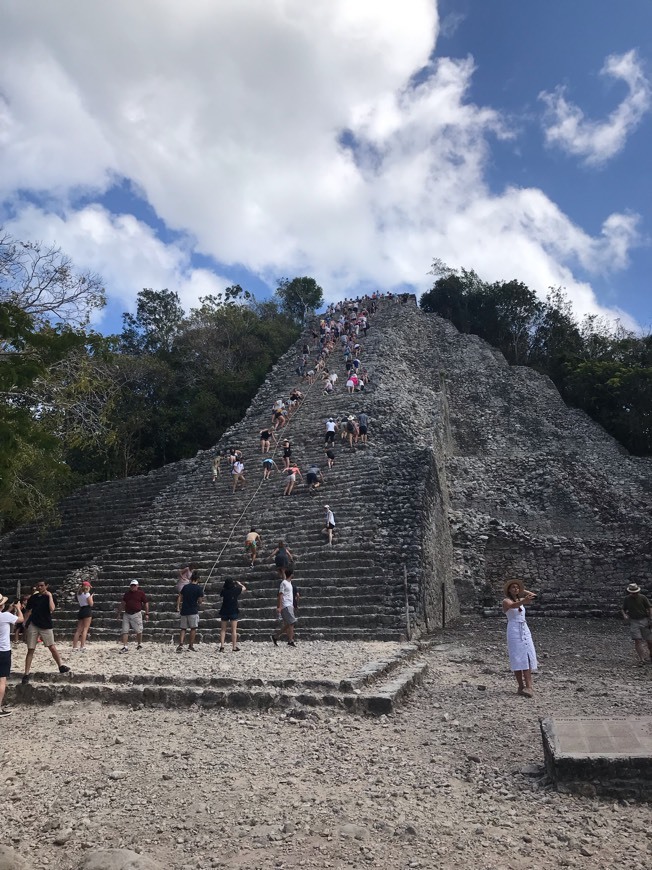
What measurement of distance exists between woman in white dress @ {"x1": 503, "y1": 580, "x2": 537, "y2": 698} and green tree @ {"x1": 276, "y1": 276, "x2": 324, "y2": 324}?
4099cm

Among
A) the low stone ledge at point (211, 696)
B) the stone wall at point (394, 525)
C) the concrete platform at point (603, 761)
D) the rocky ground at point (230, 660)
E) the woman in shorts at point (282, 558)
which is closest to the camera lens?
the concrete platform at point (603, 761)

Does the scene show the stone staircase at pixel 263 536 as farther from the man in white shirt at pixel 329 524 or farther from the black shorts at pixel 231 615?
the black shorts at pixel 231 615

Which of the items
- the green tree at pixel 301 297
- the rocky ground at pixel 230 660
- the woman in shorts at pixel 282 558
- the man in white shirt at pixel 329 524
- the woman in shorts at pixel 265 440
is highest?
the green tree at pixel 301 297

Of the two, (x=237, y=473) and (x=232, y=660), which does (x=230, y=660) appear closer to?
(x=232, y=660)

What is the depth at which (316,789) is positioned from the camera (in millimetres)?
4535

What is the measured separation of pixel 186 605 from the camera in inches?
396

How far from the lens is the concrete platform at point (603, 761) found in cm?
413

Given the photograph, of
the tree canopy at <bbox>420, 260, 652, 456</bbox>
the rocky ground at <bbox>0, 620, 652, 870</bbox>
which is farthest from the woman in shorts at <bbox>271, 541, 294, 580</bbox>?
the tree canopy at <bbox>420, 260, 652, 456</bbox>

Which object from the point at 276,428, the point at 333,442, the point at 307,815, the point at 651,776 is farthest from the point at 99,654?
the point at 276,428

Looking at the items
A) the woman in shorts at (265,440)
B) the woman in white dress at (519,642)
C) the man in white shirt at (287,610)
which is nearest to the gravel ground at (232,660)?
the man in white shirt at (287,610)

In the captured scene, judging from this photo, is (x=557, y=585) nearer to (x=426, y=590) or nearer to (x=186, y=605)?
(x=426, y=590)

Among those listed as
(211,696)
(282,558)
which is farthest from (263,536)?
(211,696)

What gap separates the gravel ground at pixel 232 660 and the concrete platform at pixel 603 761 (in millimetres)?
2949

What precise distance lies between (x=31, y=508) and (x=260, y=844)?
37.4 feet
